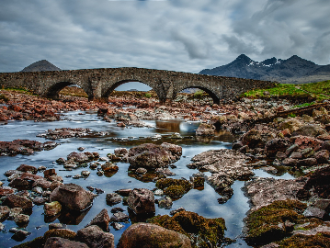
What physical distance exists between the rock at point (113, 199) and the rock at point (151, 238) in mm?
1147

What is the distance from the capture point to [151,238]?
6.88 ft

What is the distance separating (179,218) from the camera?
2691mm

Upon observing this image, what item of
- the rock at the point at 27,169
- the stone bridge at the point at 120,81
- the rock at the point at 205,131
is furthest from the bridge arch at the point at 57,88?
the rock at the point at 27,169

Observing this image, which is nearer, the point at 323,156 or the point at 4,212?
the point at 4,212

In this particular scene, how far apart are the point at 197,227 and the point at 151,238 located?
29.6 inches

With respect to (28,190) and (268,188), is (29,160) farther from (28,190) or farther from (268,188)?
(268,188)

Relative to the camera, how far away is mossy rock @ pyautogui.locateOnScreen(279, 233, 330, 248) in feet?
6.97

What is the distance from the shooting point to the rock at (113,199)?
3352 millimetres

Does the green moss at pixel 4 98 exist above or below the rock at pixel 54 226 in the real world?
above

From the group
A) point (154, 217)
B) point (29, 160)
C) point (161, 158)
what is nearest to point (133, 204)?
point (154, 217)

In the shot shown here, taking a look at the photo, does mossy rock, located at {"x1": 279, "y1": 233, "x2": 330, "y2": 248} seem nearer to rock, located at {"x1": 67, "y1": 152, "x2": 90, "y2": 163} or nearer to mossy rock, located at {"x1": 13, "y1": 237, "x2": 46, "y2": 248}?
mossy rock, located at {"x1": 13, "y1": 237, "x2": 46, "y2": 248}

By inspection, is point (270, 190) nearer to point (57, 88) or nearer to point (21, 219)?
point (21, 219)

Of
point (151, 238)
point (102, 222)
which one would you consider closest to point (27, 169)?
point (102, 222)

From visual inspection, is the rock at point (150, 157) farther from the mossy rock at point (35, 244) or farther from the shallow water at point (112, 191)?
the mossy rock at point (35, 244)
